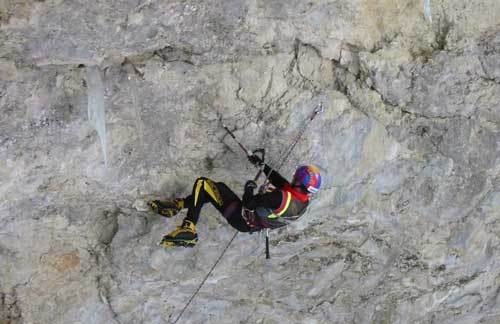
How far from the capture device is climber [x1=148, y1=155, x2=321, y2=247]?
555 cm

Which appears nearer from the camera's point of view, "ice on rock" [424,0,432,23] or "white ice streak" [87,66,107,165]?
"white ice streak" [87,66,107,165]

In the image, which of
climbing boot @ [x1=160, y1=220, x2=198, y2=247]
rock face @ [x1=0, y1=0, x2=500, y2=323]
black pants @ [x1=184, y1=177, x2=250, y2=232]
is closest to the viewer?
rock face @ [x1=0, y1=0, x2=500, y2=323]

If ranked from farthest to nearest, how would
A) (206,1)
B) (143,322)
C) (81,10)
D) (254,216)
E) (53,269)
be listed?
1. (143,322)
2. (53,269)
3. (254,216)
4. (206,1)
5. (81,10)

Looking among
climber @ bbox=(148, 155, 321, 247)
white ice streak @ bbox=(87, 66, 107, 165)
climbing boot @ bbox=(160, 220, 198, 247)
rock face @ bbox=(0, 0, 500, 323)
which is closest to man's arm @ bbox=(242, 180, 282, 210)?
climber @ bbox=(148, 155, 321, 247)

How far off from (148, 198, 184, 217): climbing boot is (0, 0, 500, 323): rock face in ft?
0.98

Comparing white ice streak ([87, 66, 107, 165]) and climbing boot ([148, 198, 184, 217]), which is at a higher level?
white ice streak ([87, 66, 107, 165])

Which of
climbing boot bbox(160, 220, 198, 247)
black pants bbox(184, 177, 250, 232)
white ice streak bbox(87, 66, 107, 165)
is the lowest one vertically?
climbing boot bbox(160, 220, 198, 247)

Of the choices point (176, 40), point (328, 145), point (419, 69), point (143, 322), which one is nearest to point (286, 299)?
point (143, 322)

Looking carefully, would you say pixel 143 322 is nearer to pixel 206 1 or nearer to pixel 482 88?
pixel 206 1

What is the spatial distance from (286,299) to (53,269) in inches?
118

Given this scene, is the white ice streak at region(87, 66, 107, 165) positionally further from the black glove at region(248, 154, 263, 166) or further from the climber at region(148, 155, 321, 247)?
the black glove at region(248, 154, 263, 166)

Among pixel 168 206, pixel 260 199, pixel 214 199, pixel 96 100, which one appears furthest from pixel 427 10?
pixel 96 100

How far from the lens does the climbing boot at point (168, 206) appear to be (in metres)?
6.19

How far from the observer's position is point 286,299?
26.3ft
